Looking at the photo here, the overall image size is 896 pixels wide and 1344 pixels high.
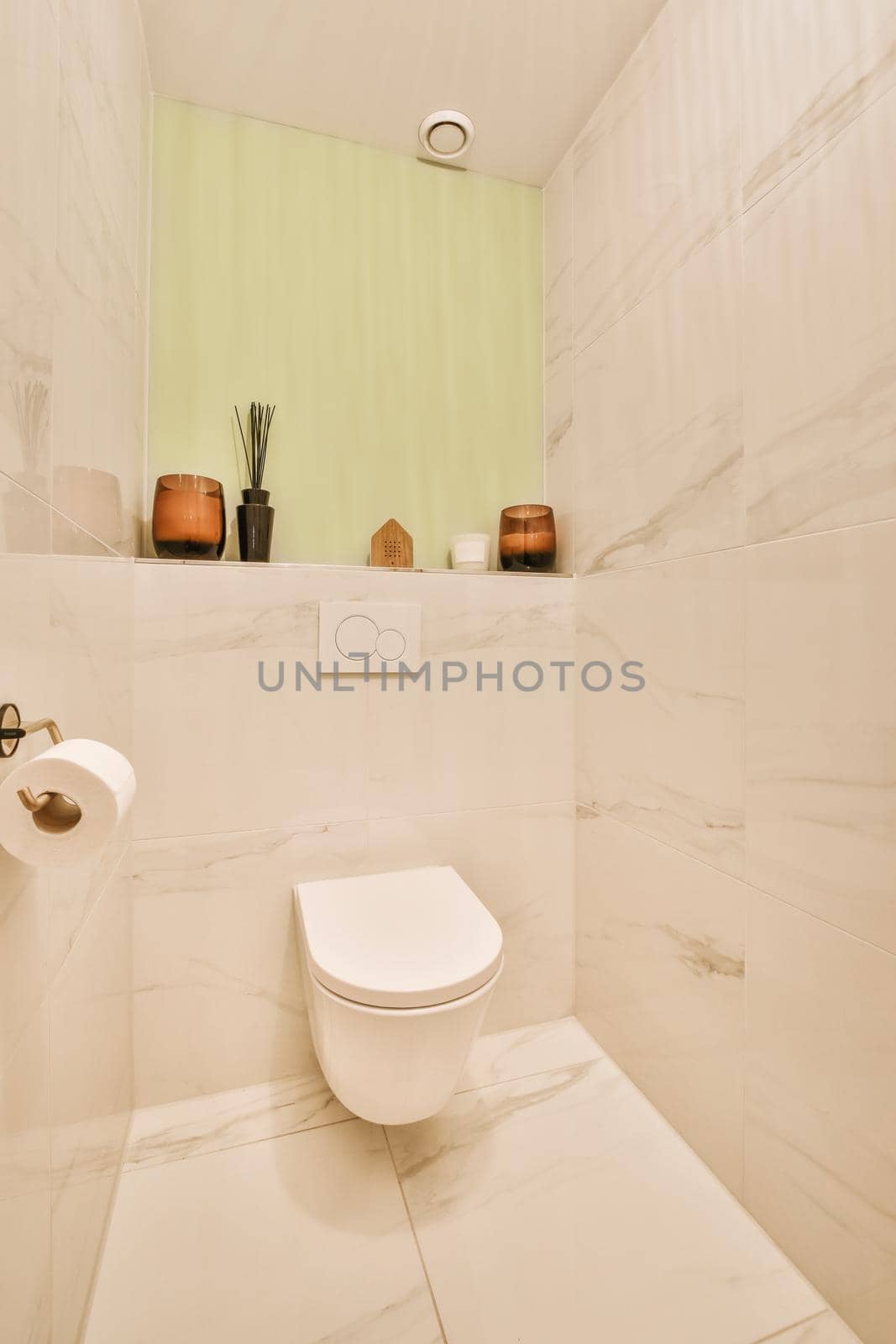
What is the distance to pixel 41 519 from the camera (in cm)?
72

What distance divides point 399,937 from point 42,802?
77cm

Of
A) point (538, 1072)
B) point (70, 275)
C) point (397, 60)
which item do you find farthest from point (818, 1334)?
point (397, 60)

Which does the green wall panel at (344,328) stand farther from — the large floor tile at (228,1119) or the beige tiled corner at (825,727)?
the large floor tile at (228,1119)

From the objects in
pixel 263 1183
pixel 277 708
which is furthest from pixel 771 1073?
pixel 277 708

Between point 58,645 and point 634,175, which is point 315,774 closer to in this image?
point 58,645

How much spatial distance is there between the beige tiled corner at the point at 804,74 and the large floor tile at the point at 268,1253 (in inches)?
73.2

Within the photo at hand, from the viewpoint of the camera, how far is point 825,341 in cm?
94

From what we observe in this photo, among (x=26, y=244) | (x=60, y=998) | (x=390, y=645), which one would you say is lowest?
(x=60, y=998)

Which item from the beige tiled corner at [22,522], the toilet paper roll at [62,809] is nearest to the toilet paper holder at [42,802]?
the toilet paper roll at [62,809]

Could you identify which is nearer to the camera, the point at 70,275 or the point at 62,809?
the point at 62,809

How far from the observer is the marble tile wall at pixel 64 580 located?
24.8 inches

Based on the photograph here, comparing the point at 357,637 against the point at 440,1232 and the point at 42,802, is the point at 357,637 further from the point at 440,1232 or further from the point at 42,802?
the point at 440,1232

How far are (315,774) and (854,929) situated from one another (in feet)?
3.40

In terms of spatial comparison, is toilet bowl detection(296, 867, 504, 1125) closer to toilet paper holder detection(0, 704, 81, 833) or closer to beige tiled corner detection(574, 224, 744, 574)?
toilet paper holder detection(0, 704, 81, 833)
